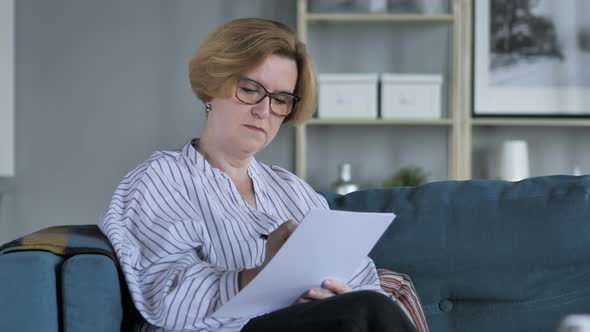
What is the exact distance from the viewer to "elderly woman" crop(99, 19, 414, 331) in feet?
4.47

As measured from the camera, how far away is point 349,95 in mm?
3891

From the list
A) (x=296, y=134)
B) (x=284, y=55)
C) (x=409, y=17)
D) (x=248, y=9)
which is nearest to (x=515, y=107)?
(x=409, y=17)

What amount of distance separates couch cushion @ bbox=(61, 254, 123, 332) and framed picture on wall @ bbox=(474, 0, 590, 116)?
282cm

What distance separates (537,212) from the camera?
196cm

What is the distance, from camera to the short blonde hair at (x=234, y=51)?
1.79 meters

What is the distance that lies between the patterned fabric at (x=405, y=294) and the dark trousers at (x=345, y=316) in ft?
1.30

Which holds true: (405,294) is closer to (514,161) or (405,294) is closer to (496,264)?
(496,264)

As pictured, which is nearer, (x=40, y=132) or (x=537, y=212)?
(x=537, y=212)

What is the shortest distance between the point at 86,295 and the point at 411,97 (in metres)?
2.66

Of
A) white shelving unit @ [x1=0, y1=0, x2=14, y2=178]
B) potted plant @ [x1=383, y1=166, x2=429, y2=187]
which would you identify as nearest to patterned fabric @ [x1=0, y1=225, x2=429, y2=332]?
potted plant @ [x1=383, y1=166, x2=429, y2=187]

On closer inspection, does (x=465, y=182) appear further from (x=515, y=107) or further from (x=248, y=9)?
(x=248, y=9)

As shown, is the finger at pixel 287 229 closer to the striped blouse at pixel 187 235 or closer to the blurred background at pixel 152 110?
the striped blouse at pixel 187 235

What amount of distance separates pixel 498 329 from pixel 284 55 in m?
0.76

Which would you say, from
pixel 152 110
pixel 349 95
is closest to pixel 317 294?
pixel 349 95
